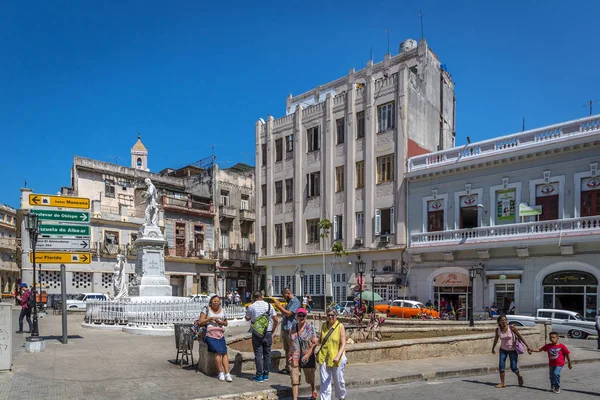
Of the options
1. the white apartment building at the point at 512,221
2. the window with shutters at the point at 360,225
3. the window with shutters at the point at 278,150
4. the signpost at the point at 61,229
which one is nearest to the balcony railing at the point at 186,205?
the window with shutters at the point at 278,150

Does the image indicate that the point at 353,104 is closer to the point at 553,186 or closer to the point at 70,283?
the point at 553,186

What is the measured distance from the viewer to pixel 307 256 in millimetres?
38312

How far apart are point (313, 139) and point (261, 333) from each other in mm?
29765

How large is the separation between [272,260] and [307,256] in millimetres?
4212

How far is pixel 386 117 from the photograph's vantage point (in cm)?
3434

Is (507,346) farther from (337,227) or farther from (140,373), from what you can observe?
(337,227)

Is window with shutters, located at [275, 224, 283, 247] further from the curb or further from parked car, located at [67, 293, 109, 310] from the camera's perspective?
the curb

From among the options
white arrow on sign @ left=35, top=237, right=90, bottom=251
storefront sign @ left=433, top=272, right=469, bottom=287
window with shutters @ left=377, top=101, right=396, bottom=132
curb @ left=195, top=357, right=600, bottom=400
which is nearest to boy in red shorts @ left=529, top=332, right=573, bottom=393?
curb @ left=195, top=357, right=600, bottom=400

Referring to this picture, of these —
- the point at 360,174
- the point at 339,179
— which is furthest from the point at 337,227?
the point at 360,174

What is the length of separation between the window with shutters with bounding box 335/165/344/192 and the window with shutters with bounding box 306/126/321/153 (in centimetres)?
252

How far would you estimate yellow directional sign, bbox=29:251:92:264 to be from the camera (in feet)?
50.6

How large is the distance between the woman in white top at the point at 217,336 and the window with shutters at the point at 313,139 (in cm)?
2891

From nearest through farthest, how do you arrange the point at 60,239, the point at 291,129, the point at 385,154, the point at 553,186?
the point at 60,239 < the point at 553,186 < the point at 385,154 < the point at 291,129

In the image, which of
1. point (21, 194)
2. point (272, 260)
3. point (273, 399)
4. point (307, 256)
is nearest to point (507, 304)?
point (307, 256)
